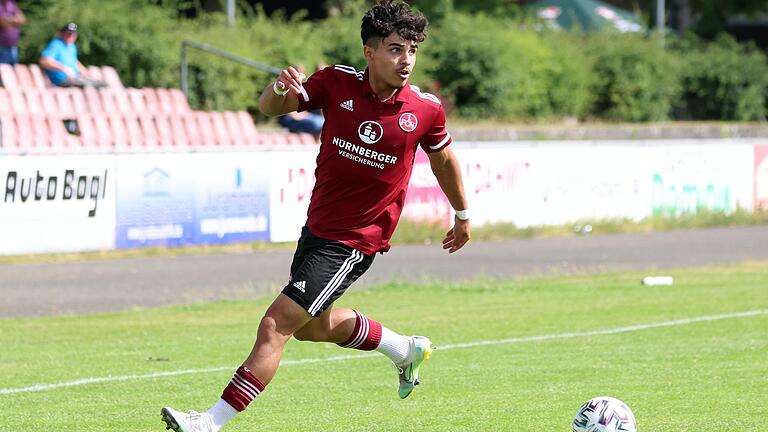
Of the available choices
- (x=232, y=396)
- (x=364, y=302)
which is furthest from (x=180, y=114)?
(x=232, y=396)

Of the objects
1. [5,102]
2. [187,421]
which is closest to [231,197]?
[5,102]

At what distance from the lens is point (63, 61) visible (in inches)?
914

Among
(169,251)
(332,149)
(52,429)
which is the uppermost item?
(332,149)

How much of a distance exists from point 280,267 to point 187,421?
1177 centimetres

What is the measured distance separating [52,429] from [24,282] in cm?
906

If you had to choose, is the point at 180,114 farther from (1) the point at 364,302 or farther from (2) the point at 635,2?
(2) the point at 635,2

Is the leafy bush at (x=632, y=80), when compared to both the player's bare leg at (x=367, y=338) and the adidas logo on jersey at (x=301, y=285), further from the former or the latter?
the adidas logo on jersey at (x=301, y=285)

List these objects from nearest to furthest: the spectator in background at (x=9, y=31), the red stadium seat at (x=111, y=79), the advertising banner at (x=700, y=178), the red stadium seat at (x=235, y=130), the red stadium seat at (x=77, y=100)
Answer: the red stadium seat at (x=77, y=100) < the spectator in background at (x=9, y=31) < the red stadium seat at (x=235, y=130) < the red stadium seat at (x=111, y=79) < the advertising banner at (x=700, y=178)

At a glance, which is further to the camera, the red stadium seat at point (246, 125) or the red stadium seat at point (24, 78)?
the red stadium seat at point (246, 125)

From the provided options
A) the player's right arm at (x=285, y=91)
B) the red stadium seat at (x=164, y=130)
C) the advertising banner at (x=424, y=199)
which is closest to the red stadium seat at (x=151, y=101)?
the red stadium seat at (x=164, y=130)

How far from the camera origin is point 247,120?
24281 mm

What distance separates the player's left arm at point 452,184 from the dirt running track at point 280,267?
729 cm

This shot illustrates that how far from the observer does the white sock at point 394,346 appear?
27.0 feet

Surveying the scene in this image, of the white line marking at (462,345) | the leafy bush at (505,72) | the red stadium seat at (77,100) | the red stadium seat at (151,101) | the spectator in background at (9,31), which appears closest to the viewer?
the white line marking at (462,345)
